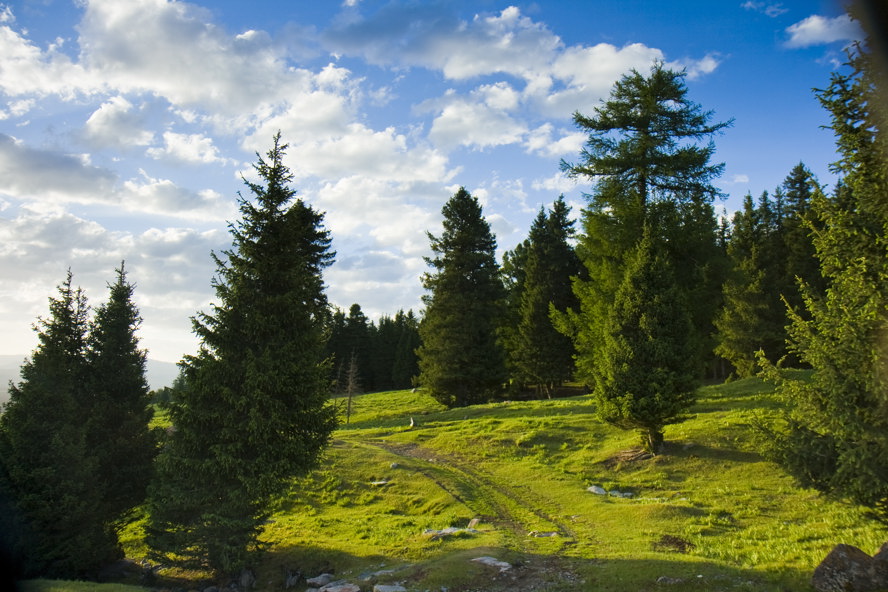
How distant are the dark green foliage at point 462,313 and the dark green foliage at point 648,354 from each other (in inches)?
→ 855

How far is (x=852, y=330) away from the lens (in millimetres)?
11461

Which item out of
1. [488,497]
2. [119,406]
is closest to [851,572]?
[488,497]

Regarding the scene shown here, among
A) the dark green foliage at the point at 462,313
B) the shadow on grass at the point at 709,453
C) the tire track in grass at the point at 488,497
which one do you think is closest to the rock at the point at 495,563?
the tire track in grass at the point at 488,497

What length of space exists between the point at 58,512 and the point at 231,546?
22.9 feet

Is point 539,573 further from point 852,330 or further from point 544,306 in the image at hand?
point 544,306

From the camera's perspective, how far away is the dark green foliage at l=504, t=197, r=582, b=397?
53.8 meters

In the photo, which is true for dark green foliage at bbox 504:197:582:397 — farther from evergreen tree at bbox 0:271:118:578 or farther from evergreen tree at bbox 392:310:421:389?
evergreen tree at bbox 0:271:118:578

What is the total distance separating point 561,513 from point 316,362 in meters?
11.5

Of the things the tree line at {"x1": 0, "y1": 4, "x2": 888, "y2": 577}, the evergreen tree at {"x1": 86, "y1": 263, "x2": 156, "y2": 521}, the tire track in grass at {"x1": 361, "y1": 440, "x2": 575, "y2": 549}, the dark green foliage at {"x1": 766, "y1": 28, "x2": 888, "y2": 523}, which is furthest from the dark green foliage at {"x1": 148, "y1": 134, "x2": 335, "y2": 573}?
the dark green foliage at {"x1": 766, "y1": 28, "x2": 888, "y2": 523}

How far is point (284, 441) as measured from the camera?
1781 centimetres

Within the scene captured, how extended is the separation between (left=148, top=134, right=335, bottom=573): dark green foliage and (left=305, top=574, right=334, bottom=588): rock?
2.28 meters

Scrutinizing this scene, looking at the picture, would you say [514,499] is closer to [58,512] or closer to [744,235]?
[58,512]

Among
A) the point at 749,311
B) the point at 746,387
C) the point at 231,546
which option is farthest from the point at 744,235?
the point at 231,546

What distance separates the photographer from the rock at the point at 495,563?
47.4ft
